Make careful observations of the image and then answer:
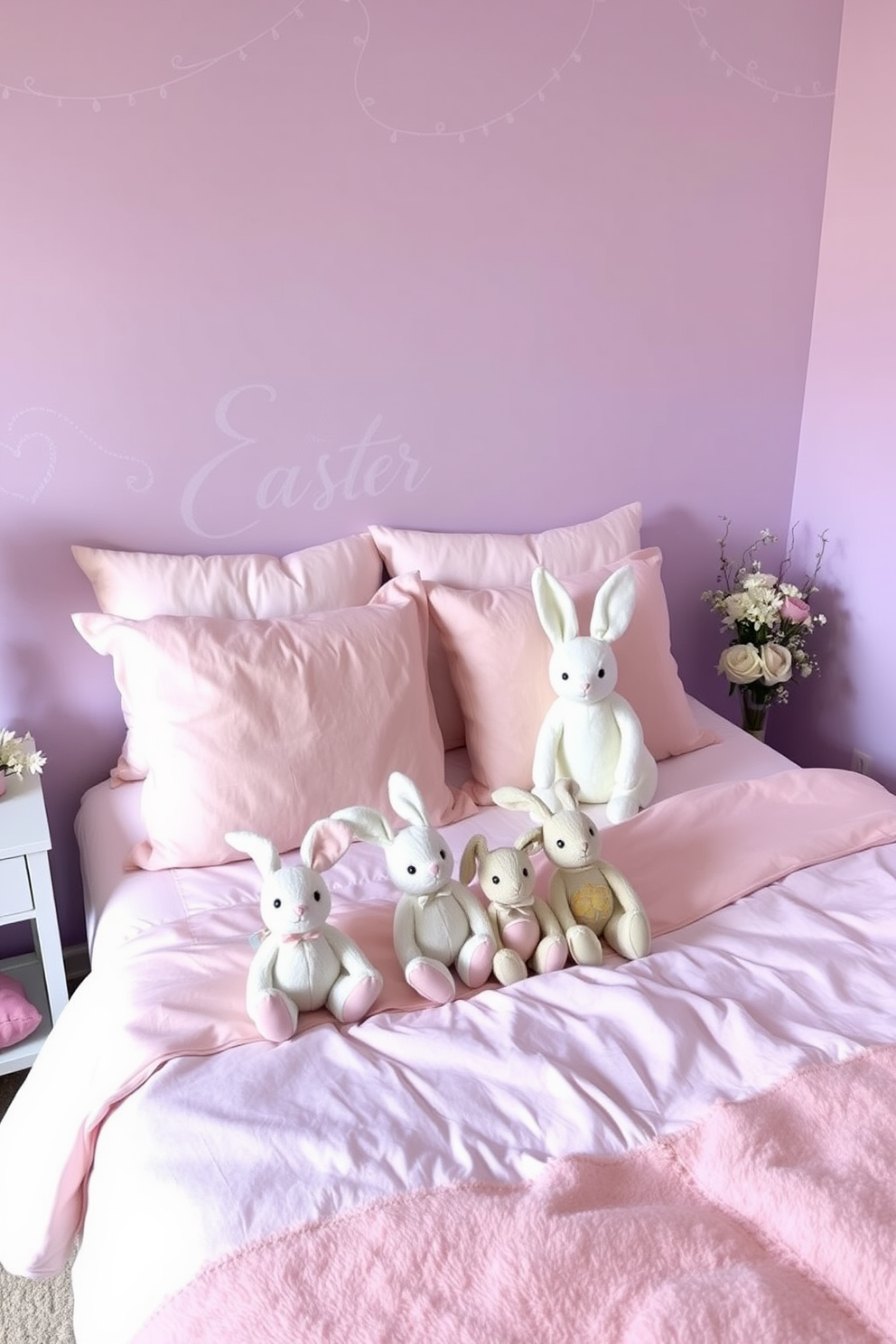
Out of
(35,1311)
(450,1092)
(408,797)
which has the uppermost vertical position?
(408,797)

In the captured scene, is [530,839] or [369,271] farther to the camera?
[369,271]

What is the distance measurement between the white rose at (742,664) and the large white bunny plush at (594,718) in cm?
52

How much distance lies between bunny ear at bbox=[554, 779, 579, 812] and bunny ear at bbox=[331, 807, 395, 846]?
12.1 inches

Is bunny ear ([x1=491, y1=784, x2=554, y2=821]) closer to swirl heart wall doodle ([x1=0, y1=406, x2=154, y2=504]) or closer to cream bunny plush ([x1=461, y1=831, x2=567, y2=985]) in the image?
cream bunny plush ([x1=461, y1=831, x2=567, y2=985])

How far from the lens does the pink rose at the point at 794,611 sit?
7.89ft

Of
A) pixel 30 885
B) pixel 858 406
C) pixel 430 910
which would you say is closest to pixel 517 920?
pixel 430 910

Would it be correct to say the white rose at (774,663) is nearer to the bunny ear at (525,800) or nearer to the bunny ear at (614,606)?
the bunny ear at (614,606)

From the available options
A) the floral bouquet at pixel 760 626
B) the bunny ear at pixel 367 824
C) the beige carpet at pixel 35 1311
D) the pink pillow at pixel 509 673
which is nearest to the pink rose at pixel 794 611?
the floral bouquet at pixel 760 626

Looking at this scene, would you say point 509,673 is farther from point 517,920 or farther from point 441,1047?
point 441,1047

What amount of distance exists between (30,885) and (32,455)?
0.75 m

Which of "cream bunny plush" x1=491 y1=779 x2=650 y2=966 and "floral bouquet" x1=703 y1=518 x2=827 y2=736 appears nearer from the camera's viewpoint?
"cream bunny plush" x1=491 y1=779 x2=650 y2=966

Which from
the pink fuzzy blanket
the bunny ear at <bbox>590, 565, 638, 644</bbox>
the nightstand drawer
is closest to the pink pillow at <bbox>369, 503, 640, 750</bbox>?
the bunny ear at <bbox>590, 565, 638, 644</bbox>

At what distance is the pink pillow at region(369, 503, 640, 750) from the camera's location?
2.15 metres

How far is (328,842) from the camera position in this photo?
1.50 metres
